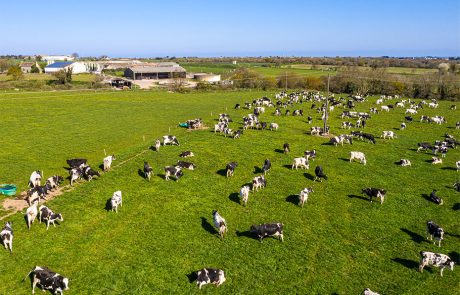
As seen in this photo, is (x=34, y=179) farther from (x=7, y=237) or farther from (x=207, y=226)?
(x=207, y=226)

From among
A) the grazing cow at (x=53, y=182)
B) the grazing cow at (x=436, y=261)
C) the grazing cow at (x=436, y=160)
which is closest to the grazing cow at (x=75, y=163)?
the grazing cow at (x=53, y=182)

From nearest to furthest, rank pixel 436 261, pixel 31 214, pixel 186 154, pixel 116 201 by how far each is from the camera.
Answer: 1. pixel 436 261
2. pixel 31 214
3. pixel 116 201
4. pixel 186 154

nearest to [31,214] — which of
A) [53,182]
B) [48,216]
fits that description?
[48,216]

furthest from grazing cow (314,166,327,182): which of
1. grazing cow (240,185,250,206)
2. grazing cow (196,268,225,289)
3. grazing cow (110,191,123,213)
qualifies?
grazing cow (110,191,123,213)

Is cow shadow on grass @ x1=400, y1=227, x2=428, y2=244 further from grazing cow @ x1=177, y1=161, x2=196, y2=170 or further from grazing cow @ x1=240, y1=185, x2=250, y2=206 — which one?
grazing cow @ x1=177, y1=161, x2=196, y2=170

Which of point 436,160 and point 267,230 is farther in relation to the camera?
point 436,160

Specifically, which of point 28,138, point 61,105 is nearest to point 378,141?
point 28,138

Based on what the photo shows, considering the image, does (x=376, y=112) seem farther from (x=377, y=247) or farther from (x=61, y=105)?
(x=61, y=105)
